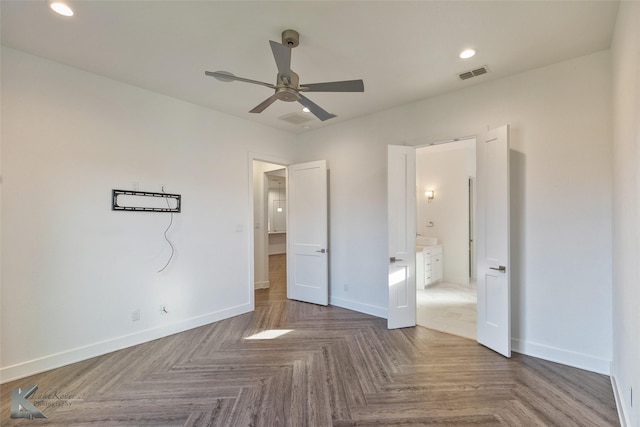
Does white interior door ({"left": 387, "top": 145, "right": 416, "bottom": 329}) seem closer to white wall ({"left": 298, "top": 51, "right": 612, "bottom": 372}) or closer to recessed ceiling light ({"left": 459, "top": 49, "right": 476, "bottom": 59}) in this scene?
white wall ({"left": 298, "top": 51, "right": 612, "bottom": 372})

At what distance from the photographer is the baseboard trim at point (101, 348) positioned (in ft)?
8.25

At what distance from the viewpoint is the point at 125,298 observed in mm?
3166

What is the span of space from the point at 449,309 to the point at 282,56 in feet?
13.9

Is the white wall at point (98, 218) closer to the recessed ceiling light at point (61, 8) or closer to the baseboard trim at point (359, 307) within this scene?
the recessed ceiling light at point (61, 8)

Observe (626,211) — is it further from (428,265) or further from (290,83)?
(428,265)

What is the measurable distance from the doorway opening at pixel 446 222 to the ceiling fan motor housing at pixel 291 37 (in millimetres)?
4292

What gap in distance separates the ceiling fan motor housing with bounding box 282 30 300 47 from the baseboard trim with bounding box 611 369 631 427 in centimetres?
361

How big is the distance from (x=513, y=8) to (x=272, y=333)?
3.94 meters

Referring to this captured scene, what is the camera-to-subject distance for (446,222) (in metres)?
6.30

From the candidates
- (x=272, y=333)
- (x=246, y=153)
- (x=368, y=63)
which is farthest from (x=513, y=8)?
(x=272, y=333)

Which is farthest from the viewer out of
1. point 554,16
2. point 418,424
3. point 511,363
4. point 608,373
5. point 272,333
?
point 272,333

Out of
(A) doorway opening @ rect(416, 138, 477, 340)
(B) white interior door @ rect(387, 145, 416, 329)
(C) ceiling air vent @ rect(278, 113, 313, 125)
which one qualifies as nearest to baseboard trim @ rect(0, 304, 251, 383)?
(B) white interior door @ rect(387, 145, 416, 329)

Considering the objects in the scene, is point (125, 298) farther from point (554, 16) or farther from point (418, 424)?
point (554, 16)

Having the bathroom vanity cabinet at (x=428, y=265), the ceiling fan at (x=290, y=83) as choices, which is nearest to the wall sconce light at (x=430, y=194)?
the bathroom vanity cabinet at (x=428, y=265)
